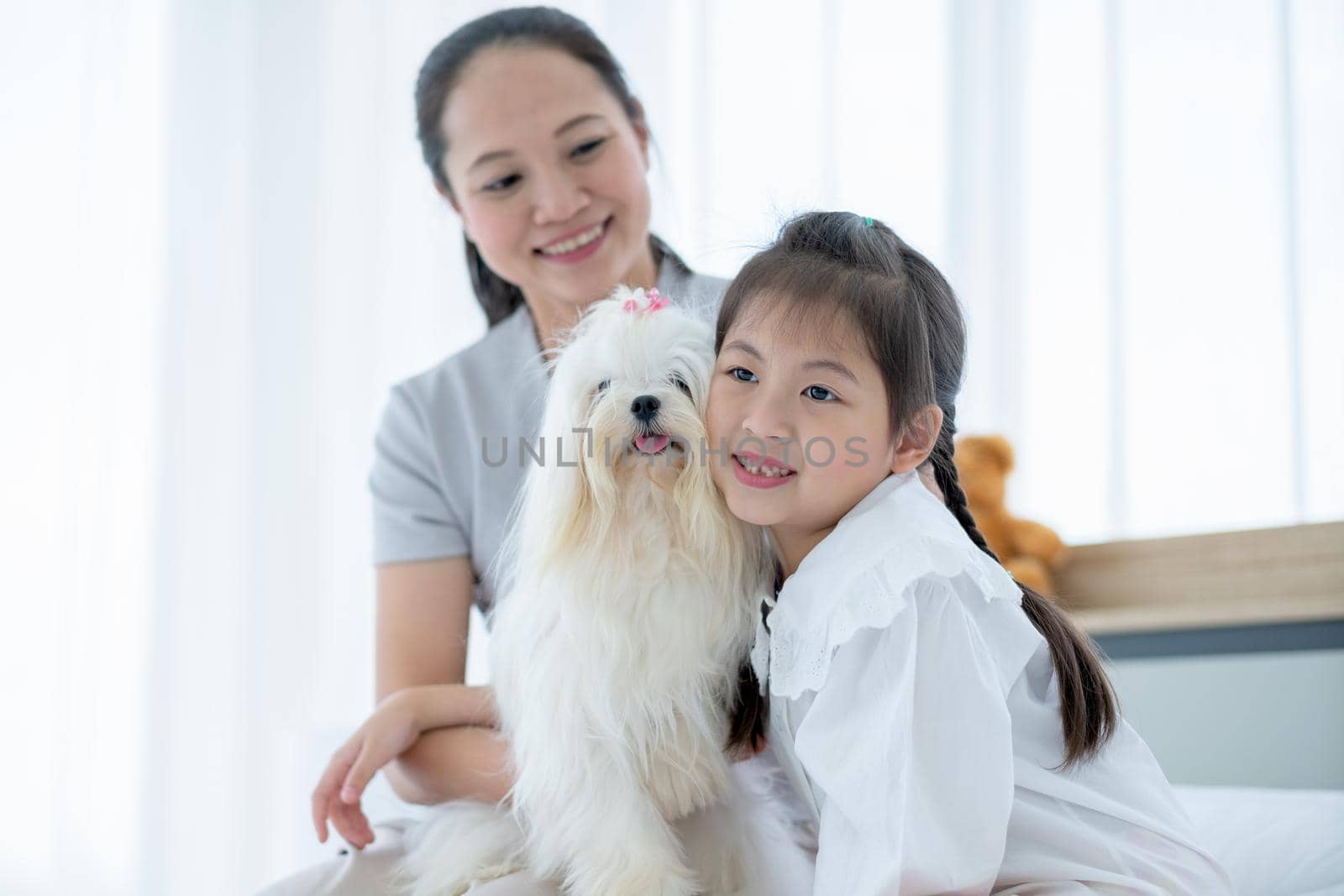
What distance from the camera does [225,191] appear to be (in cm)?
340

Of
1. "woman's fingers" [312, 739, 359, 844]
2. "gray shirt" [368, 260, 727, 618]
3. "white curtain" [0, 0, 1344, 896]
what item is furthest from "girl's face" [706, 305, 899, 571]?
"white curtain" [0, 0, 1344, 896]

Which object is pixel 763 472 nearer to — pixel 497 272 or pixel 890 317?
pixel 890 317

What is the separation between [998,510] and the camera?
2.90m

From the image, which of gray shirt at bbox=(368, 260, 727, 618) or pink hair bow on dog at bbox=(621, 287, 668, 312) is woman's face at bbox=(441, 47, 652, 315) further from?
pink hair bow on dog at bbox=(621, 287, 668, 312)

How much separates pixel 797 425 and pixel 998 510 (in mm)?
1711

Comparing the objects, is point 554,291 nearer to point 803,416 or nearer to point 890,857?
point 803,416

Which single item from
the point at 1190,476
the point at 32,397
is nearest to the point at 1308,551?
the point at 1190,476

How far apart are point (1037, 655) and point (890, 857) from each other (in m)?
0.35

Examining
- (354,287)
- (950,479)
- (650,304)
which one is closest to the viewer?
(650,304)

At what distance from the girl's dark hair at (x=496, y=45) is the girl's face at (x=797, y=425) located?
778mm

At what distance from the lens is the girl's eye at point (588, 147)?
1.84 meters

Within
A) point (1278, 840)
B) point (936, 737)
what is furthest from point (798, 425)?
point (1278, 840)

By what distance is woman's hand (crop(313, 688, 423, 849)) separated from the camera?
160 centimetres

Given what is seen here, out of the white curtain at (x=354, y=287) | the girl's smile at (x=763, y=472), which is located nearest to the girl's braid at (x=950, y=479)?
Result: the girl's smile at (x=763, y=472)
